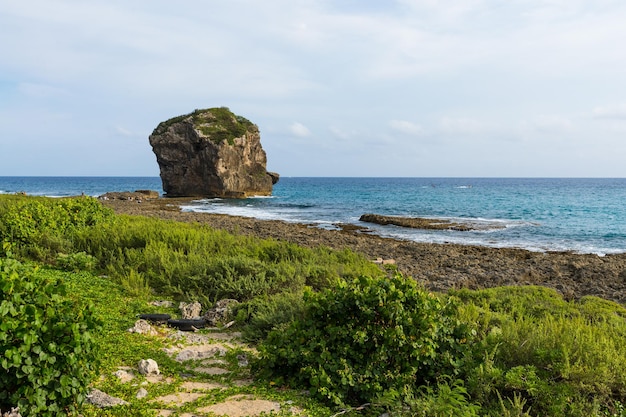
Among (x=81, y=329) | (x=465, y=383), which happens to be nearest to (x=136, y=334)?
(x=81, y=329)

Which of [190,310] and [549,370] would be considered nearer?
[549,370]

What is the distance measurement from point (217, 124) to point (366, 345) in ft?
232

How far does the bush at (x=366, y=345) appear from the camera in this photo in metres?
4.79

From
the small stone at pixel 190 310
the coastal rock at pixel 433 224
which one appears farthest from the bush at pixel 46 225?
the coastal rock at pixel 433 224

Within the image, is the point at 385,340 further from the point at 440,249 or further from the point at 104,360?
the point at 440,249

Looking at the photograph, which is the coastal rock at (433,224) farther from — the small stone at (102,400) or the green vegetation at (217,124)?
the green vegetation at (217,124)

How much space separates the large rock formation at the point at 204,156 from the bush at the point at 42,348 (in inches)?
2558

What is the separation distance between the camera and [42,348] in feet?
11.7

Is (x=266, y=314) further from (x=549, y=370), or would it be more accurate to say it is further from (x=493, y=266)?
(x=493, y=266)

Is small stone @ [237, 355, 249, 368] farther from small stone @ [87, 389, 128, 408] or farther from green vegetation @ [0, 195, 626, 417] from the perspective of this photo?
small stone @ [87, 389, 128, 408]

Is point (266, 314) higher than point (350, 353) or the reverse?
the reverse

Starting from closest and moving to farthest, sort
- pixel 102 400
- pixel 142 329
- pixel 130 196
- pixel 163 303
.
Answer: pixel 102 400 < pixel 142 329 < pixel 163 303 < pixel 130 196

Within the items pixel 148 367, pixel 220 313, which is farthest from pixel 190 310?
pixel 148 367

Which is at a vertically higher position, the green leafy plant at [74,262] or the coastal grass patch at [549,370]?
the green leafy plant at [74,262]
